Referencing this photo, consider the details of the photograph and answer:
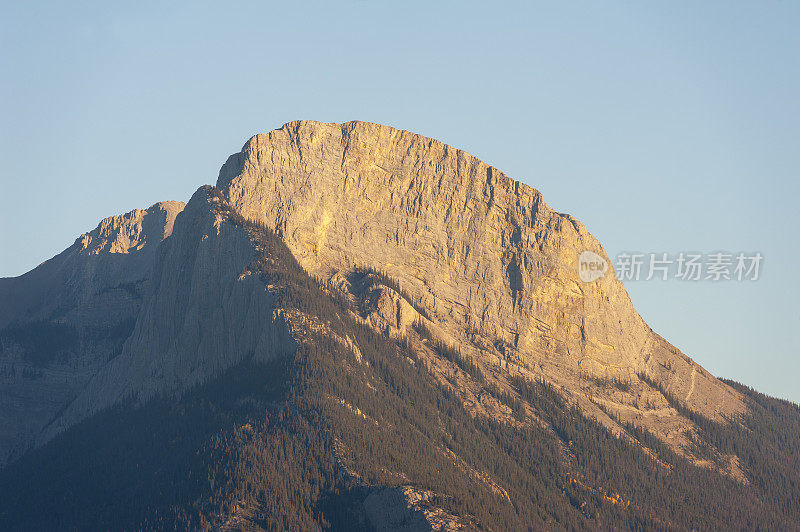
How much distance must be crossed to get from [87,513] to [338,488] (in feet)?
143

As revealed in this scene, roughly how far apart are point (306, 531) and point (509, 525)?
37.1 m

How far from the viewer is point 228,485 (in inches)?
7308

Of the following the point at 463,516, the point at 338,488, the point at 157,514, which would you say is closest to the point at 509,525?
the point at 463,516

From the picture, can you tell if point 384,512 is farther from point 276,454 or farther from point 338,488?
point 276,454

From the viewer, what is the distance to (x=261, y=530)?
178625mm

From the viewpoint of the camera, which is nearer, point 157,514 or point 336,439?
point 157,514

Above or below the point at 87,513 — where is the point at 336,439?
above

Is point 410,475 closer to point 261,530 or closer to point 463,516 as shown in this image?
point 463,516

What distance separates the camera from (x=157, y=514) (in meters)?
185

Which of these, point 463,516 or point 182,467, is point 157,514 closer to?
point 182,467

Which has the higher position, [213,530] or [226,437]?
[226,437]

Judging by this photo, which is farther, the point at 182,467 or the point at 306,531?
the point at 182,467

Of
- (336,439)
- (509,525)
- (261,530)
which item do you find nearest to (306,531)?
(261,530)

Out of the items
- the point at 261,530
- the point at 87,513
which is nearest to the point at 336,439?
the point at 261,530
